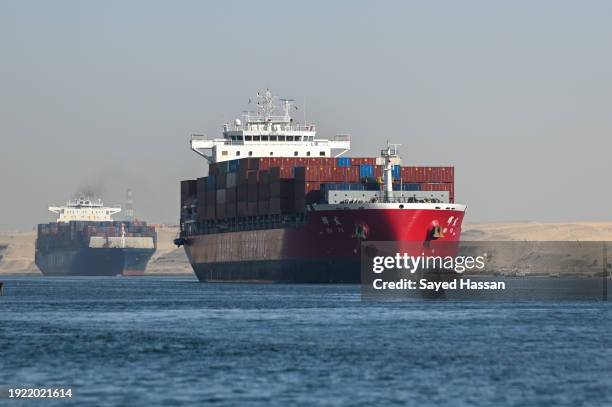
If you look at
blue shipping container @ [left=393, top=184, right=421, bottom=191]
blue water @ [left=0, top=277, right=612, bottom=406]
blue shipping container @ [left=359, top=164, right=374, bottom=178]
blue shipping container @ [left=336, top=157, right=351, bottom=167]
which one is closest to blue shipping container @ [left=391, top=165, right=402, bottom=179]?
blue shipping container @ [left=393, top=184, right=421, bottom=191]

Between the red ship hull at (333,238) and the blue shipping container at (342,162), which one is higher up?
the blue shipping container at (342,162)

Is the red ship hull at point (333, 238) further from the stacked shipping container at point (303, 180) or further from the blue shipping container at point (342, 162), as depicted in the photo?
the blue shipping container at point (342, 162)

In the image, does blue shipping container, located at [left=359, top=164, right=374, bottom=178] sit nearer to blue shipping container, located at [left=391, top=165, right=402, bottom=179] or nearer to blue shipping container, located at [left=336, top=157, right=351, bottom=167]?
blue shipping container, located at [left=336, top=157, right=351, bottom=167]

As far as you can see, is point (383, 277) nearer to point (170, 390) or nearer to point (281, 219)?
point (281, 219)

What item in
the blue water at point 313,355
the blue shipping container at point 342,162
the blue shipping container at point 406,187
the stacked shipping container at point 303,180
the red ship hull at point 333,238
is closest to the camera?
the blue water at point 313,355

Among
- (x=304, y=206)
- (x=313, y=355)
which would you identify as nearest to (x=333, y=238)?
(x=304, y=206)

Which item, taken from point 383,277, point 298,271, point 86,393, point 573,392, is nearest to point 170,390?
point 86,393

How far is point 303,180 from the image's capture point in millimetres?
139125

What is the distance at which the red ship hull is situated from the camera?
425ft

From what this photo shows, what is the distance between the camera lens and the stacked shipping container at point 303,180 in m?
138

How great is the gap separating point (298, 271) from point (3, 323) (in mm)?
68926

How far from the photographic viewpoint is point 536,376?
47656mm


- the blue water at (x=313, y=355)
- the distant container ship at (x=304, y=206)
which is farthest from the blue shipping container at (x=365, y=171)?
the blue water at (x=313, y=355)

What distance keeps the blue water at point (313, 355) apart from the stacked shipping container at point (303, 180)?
5169cm
